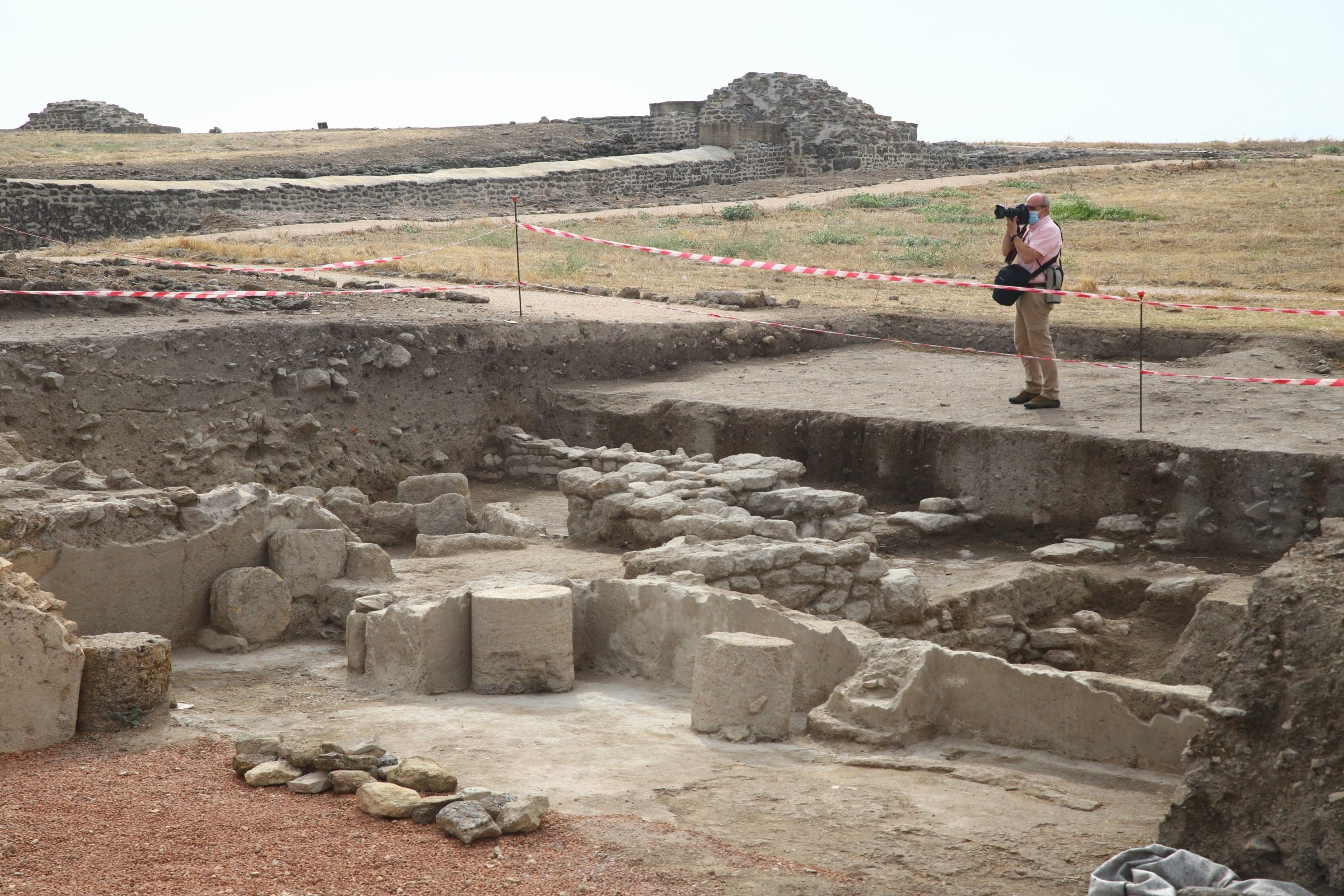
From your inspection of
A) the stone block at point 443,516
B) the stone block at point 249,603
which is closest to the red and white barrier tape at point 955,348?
the stone block at point 443,516

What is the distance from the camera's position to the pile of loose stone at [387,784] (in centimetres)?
429

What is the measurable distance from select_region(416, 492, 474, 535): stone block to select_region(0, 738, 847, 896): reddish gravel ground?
4437mm

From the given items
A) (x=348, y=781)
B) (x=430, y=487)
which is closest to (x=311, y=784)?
(x=348, y=781)

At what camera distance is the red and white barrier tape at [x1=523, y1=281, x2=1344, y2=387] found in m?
9.98

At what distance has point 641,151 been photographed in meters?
36.7

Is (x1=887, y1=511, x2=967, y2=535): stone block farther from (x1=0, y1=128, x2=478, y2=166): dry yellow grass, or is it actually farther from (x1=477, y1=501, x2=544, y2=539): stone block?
(x1=0, y1=128, x2=478, y2=166): dry yellow grass

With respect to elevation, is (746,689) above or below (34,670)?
below

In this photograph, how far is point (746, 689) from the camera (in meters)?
5.54

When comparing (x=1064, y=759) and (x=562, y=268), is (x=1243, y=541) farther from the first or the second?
(x=562, y=268)

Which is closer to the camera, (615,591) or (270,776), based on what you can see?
(270,776)

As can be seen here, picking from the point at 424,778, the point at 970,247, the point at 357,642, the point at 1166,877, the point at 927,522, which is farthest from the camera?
the point at 970,247

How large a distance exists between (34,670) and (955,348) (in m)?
9.79

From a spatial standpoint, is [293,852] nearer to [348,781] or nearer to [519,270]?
[348,781]

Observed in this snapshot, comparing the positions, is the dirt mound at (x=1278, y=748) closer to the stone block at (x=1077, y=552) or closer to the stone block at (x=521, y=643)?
the stone block at (x=521, y=643)
